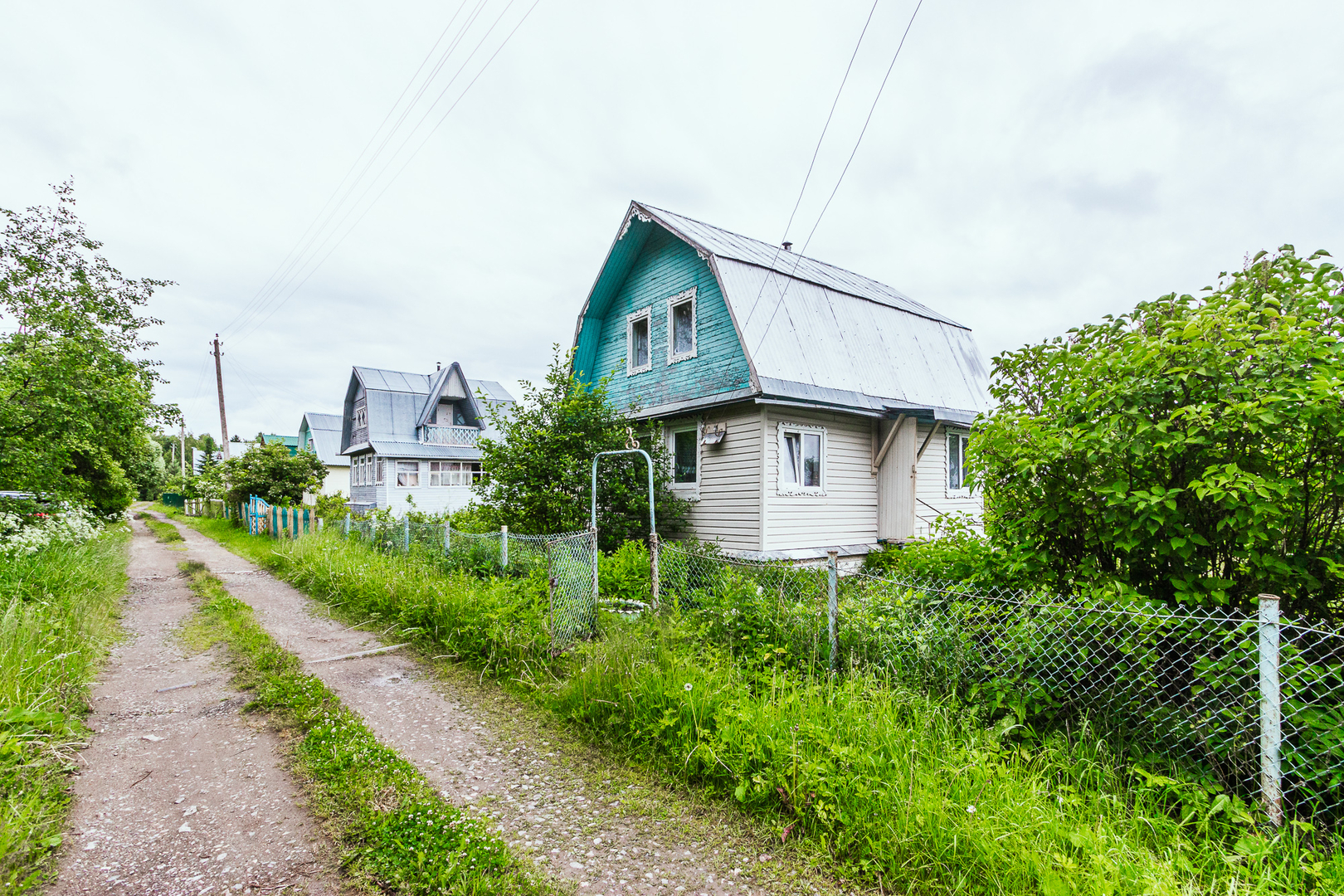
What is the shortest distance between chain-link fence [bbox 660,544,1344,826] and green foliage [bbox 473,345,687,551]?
5738mm

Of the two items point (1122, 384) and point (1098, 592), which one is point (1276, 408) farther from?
point (1098, 592)

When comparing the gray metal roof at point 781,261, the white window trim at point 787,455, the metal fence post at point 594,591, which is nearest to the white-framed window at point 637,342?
the gray metal roof at point 781,261

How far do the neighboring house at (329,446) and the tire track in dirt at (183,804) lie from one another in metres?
30.7

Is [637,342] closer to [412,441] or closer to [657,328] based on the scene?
[657,328]

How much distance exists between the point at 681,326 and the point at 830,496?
13.9 feet

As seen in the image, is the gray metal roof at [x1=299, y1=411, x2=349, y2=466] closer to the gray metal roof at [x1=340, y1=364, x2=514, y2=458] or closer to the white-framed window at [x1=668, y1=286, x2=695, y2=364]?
the gray metal roof at [x1=340, y1=364, x2=514, y2=458]

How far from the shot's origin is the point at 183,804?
11.3ft

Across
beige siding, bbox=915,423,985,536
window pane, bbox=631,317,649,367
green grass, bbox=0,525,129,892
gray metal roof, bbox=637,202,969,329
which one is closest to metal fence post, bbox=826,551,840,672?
green grass, bbox=0,525,129,892

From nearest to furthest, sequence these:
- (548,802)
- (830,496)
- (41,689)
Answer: (548,802), (41,689), (830,496)

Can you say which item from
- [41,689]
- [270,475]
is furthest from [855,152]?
[270,475]

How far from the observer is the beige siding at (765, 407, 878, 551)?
10.0 m

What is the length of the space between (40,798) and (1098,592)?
19.9 ft

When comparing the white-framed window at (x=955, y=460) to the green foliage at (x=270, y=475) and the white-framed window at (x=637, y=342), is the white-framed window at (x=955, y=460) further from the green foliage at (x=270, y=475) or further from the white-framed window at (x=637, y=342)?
the green foliage at (x=270, y=475)

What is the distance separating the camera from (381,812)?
10.5 feet
